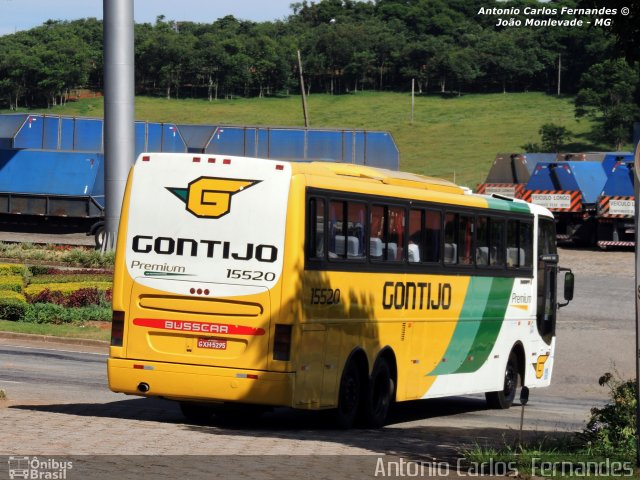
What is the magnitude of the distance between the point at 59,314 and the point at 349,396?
49.4ft

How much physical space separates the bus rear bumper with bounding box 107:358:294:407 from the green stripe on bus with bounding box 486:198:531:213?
6.61 m

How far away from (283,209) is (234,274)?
925 millimetres

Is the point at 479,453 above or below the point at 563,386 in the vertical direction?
above

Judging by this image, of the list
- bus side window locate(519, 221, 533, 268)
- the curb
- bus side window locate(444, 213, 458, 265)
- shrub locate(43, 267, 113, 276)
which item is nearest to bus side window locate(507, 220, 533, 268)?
bus side window locate(519, 221, 533, 268)

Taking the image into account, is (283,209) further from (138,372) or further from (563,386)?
(563,386)

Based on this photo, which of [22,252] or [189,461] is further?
[22,252]

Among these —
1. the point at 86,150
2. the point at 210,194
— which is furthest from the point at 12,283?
the point at 86,150

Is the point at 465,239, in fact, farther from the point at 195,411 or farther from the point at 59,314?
the point at 59,314

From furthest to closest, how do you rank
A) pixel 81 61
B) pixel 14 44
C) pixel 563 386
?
pixel 14 44, pixel 81 61, pixel 563 386

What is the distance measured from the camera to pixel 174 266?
13.7 meters

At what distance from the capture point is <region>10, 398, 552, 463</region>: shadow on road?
40.3 ft

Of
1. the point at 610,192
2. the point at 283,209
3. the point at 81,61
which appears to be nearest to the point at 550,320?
the point at 283,209

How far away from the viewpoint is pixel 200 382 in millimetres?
13445

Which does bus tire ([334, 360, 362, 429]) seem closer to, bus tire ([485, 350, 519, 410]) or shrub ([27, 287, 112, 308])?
bus tire ([485, 350, 519, 410])
